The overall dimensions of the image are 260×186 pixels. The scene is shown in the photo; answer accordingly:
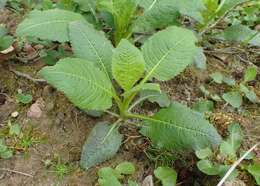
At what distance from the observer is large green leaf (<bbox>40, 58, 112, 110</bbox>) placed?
5.61 ft

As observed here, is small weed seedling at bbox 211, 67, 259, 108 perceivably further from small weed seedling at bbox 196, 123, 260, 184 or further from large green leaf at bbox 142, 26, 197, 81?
large green leaf at bbox 142, 26, 197, 81

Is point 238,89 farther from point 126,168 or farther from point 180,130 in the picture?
point 126,168

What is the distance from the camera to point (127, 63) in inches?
72.0

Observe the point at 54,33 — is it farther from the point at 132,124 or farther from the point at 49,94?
the point at 132,124

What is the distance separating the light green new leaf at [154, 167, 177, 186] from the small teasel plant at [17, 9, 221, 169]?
0.32 feet

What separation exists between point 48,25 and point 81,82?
0.42 m

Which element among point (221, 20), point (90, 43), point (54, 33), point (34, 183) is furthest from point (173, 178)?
point (221, 20)

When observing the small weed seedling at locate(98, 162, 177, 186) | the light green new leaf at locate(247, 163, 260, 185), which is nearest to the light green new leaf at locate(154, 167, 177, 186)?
the small weed seedling at locate(98, 162, 177, 186)

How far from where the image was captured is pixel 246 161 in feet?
6.33

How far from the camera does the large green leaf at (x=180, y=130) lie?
5.79 feet

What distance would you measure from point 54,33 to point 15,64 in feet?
1.46

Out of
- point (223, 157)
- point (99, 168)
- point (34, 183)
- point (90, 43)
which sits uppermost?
point (90, 43)

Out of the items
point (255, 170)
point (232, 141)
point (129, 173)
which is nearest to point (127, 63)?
point (129, 173)

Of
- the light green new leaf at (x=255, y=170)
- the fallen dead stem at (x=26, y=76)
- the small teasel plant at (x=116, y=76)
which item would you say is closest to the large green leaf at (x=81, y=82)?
the small teasel plant at (x=116, y=76)
